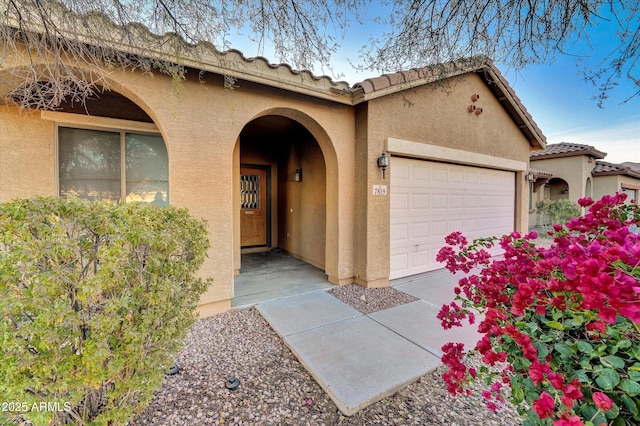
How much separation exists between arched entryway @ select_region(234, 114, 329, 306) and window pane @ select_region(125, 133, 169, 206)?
1520 millimetres

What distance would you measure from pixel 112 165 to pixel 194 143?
207cm

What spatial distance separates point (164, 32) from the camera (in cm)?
269

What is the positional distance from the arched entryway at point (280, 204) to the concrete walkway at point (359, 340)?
111 centimetres

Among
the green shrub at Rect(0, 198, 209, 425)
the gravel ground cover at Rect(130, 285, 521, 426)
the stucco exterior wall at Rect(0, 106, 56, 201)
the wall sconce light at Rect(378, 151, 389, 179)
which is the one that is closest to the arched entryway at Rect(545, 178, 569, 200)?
the wall sconce light at Rect(378, 151, 389, 179)

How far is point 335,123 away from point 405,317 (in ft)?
12.1

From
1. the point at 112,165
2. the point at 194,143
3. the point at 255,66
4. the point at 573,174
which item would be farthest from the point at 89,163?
the point at 573,174

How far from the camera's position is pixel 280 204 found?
8562 millimetres

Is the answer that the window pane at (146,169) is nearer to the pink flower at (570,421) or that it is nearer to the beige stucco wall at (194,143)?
the beige stucco wall at (194,143)

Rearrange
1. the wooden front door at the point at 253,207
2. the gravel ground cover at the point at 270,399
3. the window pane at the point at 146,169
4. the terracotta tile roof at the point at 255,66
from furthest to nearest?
the wooden front door at the point at 253,207 < the window pane at the point at 146,169 < the terracotta tile roof at the point at 255,66 < the gravel ground cover at the point at 270,399

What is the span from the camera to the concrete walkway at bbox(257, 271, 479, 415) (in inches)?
99.5

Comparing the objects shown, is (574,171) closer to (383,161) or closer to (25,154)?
(383,161)

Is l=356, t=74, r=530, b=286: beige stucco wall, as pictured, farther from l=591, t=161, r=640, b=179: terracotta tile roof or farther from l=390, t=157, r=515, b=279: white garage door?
l=591, t=161, r=640, b=179: terracotta tile roof

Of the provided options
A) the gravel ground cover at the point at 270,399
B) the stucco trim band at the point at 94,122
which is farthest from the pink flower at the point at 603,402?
the stucco trim band at the point at 94,122

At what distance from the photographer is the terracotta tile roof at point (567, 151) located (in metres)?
12.8
